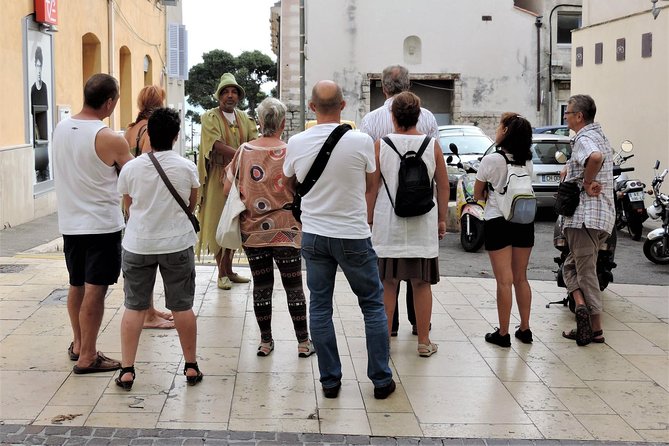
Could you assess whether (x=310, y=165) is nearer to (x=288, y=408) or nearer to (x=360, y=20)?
(x=288, y=408)

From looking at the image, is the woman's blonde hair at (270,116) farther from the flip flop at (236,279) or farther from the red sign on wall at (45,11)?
the red sign on wall at (45,11)

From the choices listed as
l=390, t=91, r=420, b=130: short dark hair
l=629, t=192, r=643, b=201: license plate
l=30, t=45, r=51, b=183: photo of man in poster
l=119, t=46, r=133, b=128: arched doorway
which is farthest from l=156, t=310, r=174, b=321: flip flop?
l=119, t=46, r=133, b=128: arched doorway

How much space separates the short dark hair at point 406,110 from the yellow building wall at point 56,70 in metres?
7.80

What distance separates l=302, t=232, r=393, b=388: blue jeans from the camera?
5.31 metres

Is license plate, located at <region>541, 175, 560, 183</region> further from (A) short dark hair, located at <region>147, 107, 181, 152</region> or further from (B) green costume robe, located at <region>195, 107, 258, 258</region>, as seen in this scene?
(A) short dark hair, located at <region>147, 107, 181, 152</region>

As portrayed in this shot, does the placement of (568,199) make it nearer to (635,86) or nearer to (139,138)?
(139,138)

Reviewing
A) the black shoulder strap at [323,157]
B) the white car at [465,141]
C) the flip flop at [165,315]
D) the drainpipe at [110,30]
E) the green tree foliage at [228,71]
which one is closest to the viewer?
the black shoulder strap at [323,157]

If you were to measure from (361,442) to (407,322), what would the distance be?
102 inches

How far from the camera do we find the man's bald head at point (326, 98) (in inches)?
211

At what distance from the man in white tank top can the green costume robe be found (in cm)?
208

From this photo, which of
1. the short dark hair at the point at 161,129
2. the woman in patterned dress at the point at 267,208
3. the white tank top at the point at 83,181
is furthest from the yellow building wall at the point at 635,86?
the white tank top at the point at 83,181

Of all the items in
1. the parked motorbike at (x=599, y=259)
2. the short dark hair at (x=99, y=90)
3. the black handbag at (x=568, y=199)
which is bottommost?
the parked motorbike at (x=599, y=259)

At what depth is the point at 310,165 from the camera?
529 centimetres

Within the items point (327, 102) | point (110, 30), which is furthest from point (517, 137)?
point (110, 30)
